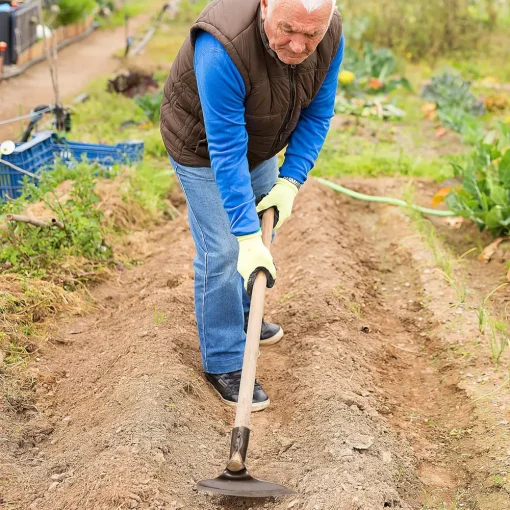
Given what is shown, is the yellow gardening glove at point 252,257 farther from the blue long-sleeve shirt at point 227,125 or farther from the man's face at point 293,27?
the man's face at point 293,27

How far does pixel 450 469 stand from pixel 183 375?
113cm

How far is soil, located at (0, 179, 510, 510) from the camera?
256cm

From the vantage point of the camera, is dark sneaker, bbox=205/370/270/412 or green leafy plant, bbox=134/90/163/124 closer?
dark sneaker, bbox=205/370/270/412

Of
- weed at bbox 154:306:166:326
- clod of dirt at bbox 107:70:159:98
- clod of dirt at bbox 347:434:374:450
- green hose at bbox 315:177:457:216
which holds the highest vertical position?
clod of dirt at bbox 347:434:374:450

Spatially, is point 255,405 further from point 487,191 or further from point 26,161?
point 26,161

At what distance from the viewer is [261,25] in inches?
94.2

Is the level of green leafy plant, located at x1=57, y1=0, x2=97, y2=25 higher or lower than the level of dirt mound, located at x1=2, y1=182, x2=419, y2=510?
lower

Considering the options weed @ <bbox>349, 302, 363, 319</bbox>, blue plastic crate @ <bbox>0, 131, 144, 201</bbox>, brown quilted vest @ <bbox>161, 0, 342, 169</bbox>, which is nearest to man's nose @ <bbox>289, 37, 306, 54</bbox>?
brown quilted vest @ <bbox>161, 0, 342, 169</bbox>

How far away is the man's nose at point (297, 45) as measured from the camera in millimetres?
2297

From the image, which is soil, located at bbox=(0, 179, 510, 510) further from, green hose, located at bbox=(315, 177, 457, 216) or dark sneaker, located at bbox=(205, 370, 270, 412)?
green hose, located at bbox=(315, 177, 457, 216)

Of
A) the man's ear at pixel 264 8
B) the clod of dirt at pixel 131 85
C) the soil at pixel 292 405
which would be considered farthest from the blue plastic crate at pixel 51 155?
the man's ear at pixel 264 8

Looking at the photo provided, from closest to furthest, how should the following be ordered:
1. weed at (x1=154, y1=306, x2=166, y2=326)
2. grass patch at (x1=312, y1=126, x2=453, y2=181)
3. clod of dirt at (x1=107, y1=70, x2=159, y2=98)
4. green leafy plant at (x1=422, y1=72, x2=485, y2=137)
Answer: weed at (x1=154, y1=306, x2=166, y2=326)
grass patch at (x1=312, y1=126, x2=453, y2=181)
green leafy plant at (x1=422, y1=72, x2=485, y2=137)
clod of dirt at (x1=107, y1=70, x2=159, y2=98)

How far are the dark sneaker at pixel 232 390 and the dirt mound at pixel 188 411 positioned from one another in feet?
0.14

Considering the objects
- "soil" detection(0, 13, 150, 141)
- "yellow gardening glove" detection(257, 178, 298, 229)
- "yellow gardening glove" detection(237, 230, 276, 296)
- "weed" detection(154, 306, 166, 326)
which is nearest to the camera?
"yellow gardening glove" detection(237, 230, 276, 296)
